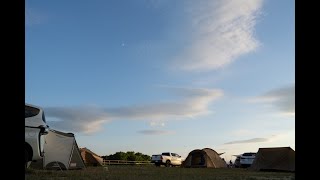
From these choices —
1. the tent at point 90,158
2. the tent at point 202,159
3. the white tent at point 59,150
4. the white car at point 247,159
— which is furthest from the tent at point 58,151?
the white car at point 247,159

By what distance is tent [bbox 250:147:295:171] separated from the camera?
23.9 metres

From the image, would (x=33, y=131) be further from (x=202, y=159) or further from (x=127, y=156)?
(x=127, y=156)

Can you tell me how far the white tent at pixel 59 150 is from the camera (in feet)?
53.4

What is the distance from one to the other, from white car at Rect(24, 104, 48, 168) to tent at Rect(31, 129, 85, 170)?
169 inches

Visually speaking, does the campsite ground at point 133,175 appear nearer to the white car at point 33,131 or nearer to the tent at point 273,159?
the white car at point 33,131

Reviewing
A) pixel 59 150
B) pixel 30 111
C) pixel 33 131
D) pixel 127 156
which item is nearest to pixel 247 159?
pixel 59 150

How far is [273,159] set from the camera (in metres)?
24.7

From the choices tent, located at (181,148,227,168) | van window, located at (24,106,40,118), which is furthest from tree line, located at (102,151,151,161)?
van window, located at (24,106,40,118)

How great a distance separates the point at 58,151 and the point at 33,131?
215 inches
